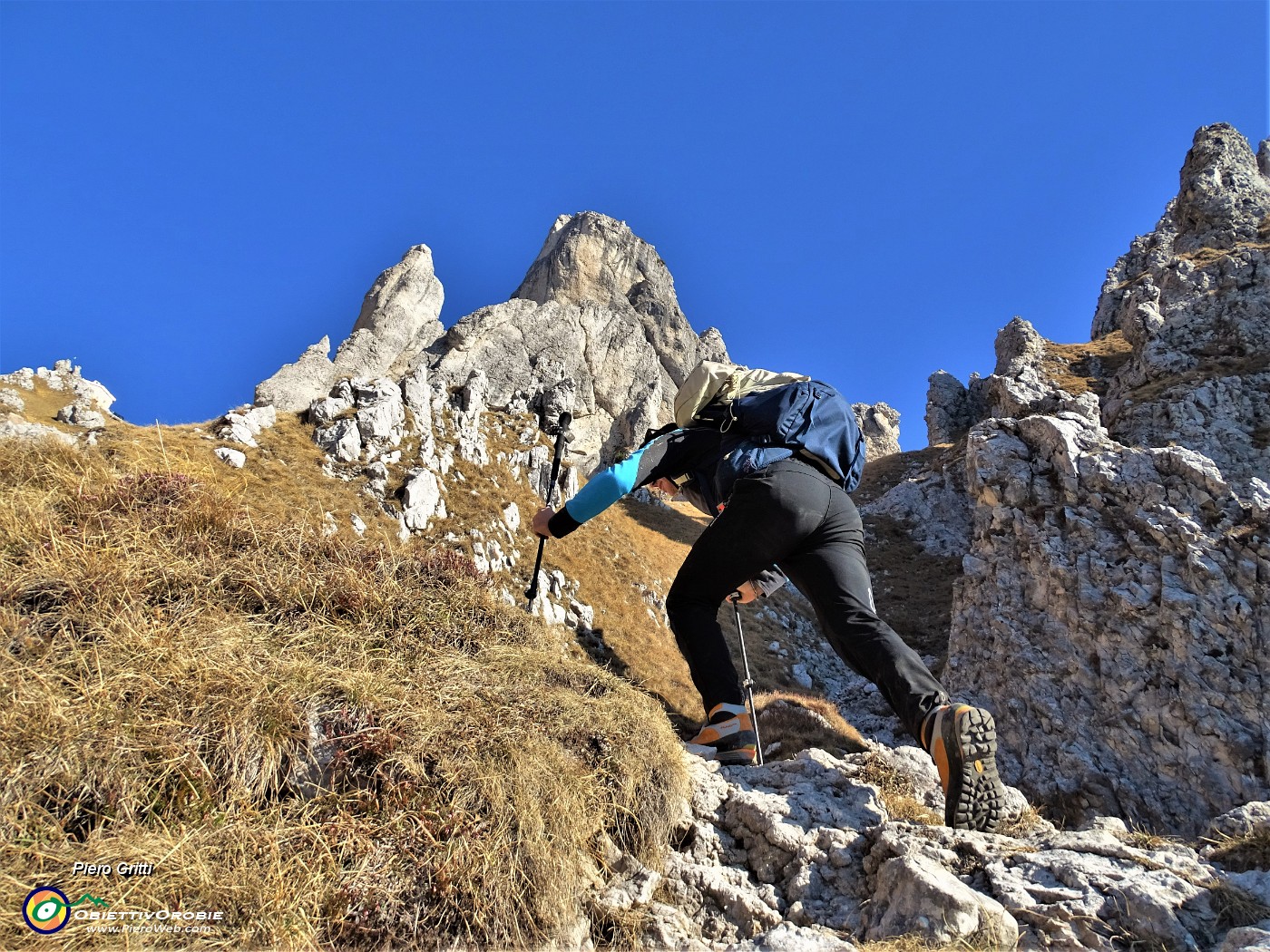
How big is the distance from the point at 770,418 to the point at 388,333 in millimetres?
44691

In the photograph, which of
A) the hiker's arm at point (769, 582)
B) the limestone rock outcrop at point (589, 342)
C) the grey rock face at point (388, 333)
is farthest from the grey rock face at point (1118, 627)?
the grey rock face at point (388, 333)

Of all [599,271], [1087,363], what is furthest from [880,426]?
[1087,363]

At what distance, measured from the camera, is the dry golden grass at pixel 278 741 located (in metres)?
2.57

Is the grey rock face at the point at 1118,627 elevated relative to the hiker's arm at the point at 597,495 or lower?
elevated

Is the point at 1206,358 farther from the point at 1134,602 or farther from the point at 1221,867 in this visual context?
the point at 1221,867

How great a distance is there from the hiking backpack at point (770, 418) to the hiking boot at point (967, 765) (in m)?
1.83

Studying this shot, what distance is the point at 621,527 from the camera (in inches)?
1091

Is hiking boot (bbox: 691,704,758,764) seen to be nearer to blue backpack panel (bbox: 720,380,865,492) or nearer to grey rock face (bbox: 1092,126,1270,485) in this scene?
blue backpack panel (bbox: 720,380,865,492)

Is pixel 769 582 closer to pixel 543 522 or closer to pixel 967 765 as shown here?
pixel 543 522

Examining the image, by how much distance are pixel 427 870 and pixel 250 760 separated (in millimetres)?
990

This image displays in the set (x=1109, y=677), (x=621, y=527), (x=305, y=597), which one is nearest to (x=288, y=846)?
(x=305, y=597)

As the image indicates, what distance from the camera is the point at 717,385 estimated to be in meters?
5.48

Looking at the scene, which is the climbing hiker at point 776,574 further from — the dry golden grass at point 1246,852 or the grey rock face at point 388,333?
the grey rock face at point 388,333

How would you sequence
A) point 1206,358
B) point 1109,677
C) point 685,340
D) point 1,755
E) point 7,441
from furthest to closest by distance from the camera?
point 685,340, point 1206,358, point 1109,677, point 7,441, point 1,755
